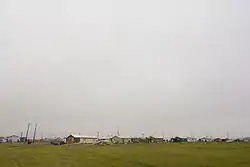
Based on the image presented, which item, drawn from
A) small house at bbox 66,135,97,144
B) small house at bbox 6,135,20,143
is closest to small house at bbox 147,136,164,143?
small house at bbox 66,135,97,144

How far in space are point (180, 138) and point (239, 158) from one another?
67314 millimetres

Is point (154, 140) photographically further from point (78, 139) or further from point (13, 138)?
point (13, 138)

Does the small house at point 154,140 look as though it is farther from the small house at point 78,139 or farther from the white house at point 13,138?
the white house at point 13,138

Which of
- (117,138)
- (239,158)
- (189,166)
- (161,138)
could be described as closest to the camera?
(189,166)

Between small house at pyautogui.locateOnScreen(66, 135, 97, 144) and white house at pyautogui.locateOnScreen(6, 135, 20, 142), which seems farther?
white house at pyautogui.locateOnScreen(6, 135, 20, 142)

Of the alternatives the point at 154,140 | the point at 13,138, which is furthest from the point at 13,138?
the point at 154,140

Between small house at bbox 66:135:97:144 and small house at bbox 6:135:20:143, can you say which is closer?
small house at bbox 66:135:97:144

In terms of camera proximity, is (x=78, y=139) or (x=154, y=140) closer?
(x=78, y=139)

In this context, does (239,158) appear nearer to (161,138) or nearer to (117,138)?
(117,138)

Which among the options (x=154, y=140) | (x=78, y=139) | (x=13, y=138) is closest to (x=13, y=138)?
(x=13, y=138)

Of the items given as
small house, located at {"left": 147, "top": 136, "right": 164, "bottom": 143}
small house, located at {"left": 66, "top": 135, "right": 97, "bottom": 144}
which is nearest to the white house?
small house, located at {"left": 66, "top": 135, "right": 97, "bottom": 144}

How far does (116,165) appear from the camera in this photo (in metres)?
25.0

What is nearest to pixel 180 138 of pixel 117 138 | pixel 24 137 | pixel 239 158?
pixel 117 138

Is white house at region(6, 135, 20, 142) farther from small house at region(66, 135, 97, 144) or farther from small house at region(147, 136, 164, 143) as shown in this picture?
small house at region(147, 136, 164, 143)
